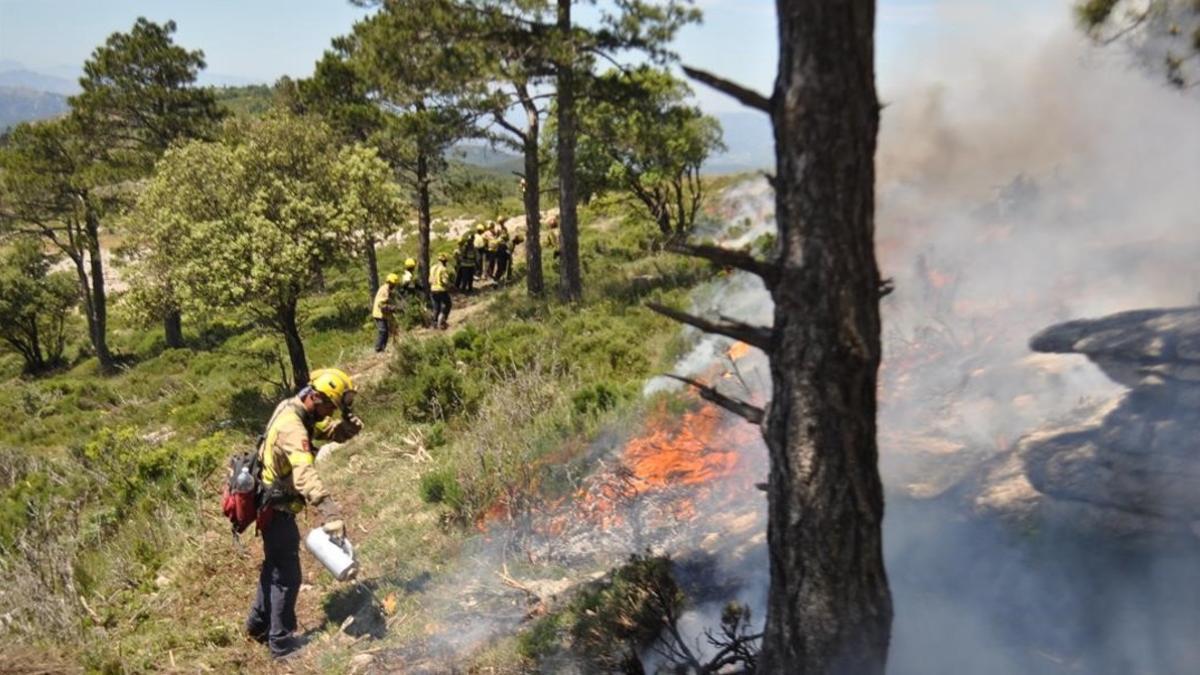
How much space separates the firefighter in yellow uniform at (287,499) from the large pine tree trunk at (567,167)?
25.3 ft

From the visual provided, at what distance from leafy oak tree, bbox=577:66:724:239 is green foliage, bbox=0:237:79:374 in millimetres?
17740

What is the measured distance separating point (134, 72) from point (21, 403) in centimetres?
838

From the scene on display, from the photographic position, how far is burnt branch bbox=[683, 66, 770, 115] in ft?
8.16

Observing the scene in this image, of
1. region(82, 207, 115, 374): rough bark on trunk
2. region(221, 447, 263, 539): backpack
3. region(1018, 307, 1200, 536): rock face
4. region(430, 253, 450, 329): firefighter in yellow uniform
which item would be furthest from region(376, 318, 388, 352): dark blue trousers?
region(82, 207, 115, 374): rough bark on trunk

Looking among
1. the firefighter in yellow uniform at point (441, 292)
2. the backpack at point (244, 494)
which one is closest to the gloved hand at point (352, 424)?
the backpack at point (244, 494)

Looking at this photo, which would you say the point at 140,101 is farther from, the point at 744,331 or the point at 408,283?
the point at 744,331

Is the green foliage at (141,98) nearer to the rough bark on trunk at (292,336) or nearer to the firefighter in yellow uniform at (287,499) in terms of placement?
the rough bark on trunk at (292,336)

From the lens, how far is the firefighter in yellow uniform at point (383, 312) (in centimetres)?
1317

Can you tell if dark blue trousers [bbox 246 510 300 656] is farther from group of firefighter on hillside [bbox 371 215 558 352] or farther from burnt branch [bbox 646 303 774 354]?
group of firefighter on hillside [bbox 371 215 558 352]

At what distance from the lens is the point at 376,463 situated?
785cm

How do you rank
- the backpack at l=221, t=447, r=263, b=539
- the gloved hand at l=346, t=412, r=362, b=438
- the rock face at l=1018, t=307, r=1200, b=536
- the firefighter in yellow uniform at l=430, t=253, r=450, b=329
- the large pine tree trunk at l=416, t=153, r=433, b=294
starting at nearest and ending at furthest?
1. the rock face at l=1018, t=307, r=1200, b=536
2. the backpack at l=221, t=447, r=263, b=539
3. the gloved hand at l=346, t=412, r=362, b=438
4. the firefighter in yellow uniform at l=430, t=253, r=450, b=329
5. the large pine tree trunk at l=416, t=153, r=433, b=294

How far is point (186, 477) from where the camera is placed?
8.16 metres

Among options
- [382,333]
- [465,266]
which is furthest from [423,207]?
[382,333]

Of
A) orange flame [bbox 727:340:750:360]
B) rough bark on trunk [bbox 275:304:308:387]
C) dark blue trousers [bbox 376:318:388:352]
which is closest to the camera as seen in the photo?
orange flame [bbox 727:340:750:360]
